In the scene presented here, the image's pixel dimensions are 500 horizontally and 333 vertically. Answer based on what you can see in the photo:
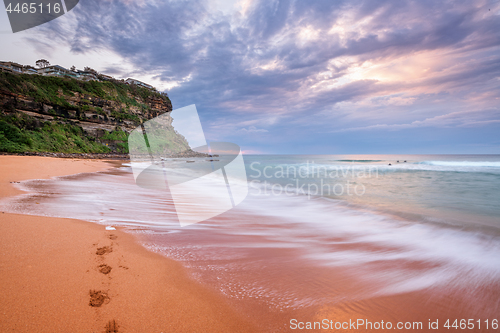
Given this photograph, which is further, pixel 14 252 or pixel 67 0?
pixel 67 0

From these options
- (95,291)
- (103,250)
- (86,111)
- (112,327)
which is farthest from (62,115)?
(112,327)

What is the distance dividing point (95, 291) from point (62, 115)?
40730 millimetres

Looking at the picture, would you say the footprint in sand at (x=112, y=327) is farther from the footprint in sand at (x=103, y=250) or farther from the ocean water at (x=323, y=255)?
the footprint in sand at (x=103, y=250)

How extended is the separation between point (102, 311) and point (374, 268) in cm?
272

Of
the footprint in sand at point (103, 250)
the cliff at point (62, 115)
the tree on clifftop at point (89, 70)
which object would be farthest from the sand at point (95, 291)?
the tree on clifftop at point (89, 70)

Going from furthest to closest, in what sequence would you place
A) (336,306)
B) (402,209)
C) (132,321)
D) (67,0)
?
(67,0)
(402,209)
(336,306)
(132,321)

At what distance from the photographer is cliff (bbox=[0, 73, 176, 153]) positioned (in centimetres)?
2398

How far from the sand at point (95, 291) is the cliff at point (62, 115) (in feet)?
90.9

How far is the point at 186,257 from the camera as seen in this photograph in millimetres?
2377

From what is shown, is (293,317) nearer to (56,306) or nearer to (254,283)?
(254,283)

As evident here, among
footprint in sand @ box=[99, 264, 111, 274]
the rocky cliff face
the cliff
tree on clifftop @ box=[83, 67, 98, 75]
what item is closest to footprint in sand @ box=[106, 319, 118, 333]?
footprint in sand @ box=[99, 264, 111, 274]

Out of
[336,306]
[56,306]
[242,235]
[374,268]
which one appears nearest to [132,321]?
[56,306]

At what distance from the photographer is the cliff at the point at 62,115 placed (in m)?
24.0

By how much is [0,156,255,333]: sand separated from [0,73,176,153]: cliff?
90.9 ft
